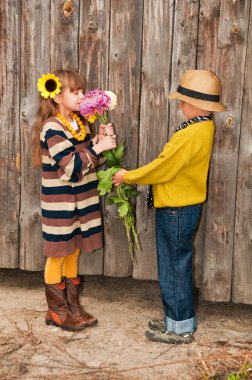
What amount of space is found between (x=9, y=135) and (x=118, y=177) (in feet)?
3.04

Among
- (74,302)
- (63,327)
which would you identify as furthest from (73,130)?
(63,327)

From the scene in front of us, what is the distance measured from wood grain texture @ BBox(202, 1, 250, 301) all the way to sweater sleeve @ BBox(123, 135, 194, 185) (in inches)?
21.5

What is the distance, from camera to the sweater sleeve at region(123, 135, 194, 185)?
3.49 meters

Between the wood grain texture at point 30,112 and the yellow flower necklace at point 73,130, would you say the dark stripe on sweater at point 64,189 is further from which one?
the wood grain texture at point 30,112

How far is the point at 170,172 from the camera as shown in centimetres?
354

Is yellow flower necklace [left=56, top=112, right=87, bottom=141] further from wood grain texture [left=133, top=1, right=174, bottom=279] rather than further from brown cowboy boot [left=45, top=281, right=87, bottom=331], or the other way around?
brown cowboy boot [left=45, top=281, right=87, bottom=331]

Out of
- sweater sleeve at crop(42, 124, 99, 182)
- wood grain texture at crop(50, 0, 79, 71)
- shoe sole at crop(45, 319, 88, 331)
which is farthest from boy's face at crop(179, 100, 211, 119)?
shoe sole at crop(45, 319, 88, 331)

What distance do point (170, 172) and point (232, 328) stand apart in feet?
→ 4.02

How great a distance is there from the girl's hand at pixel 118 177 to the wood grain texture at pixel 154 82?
361 millimetres

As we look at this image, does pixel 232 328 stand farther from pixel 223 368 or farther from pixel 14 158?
pixel 14 158

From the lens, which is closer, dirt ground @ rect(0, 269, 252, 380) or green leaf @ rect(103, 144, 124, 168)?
dirt ground @ rect(0, 269, 252, 380)

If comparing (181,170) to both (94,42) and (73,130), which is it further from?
(94,42)

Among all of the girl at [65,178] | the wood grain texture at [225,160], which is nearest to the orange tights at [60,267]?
the girl at [65,178]

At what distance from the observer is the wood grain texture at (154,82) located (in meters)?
3.92
